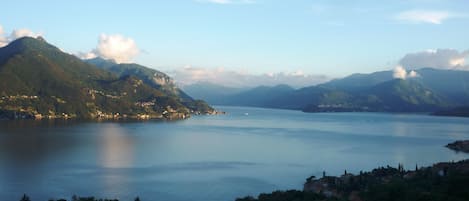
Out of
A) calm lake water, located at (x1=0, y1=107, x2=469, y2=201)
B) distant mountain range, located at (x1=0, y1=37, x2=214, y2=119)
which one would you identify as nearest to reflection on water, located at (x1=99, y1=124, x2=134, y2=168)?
calm lake water, located at (x1=0, y1=107, x2=469, y2=201)

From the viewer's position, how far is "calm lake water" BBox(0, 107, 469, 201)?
159 ft

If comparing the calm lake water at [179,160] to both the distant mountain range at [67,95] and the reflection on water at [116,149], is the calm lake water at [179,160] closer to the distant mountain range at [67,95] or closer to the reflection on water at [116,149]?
the reflection on water at [116,149]

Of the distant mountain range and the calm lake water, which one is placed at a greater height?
the distant mountain range

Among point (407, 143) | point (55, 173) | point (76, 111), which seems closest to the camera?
point (55, 173)

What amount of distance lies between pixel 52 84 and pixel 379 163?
11764 centimetres

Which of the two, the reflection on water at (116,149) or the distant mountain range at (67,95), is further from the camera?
the distant mountain range at (67,95)

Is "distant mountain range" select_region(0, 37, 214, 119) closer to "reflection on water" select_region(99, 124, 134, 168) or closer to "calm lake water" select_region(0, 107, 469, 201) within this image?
"calm lake water" select_region(0, 107, 469, 201)

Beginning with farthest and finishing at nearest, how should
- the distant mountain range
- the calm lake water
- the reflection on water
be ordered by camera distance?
1. the distant mountain range
2. the reflection on water
3. the calm lake water

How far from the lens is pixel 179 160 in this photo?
228ft

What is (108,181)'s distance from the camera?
170 ft

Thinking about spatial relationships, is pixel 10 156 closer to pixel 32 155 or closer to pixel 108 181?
pixel 32 155

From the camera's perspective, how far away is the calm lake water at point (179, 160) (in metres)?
48.5

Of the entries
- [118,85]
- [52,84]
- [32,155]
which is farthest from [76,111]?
[32,155]

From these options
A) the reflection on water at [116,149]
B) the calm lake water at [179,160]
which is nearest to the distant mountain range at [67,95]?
the calm lake water at [179,160]
